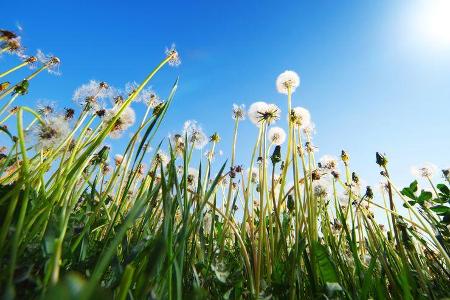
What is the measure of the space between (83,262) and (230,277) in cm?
65

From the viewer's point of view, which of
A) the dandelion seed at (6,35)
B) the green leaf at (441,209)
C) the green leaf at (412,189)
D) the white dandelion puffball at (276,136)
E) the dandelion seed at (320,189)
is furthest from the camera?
the white dandelion puffball at (276,136)

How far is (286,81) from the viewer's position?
3092mm

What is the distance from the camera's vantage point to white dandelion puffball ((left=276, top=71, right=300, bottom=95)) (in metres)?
3.03

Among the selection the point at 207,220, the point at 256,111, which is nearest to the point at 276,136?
the point at 256,111

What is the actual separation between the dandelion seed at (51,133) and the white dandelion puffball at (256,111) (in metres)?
1.67

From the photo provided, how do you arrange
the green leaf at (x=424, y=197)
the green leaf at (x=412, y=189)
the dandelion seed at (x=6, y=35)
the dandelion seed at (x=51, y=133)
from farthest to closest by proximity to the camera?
the dandelion seed at (x=6, y=35), the green leaf at (x=412, y=189), the green leaf at (x=424, y=197), the dandelion seed at (x=51, y=133)

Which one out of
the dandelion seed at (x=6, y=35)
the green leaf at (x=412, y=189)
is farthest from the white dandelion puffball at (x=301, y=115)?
the dandelion seed at (x=6, y=35)

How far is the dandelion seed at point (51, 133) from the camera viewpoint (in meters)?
1.62

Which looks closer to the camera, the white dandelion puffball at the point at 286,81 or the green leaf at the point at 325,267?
the green leaf at the point at 325,267

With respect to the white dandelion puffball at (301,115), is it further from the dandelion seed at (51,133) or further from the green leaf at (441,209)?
the dandelion seed at (51,133)

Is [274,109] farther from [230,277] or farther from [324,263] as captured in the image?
[230,277]

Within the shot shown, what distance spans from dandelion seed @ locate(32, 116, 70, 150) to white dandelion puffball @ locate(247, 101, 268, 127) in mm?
1667

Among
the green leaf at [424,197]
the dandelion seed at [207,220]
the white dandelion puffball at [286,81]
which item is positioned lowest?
the dandelion seed at [207,220]

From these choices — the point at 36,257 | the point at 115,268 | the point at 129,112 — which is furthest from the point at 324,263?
the point at 129,112
